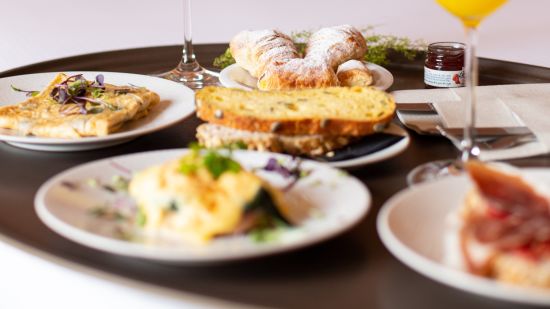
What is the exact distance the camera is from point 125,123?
204 cm

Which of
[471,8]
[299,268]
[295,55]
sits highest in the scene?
[471,8]

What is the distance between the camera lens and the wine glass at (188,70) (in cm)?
257

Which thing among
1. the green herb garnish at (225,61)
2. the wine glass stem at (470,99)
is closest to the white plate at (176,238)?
the wine glass stem at (470,99)

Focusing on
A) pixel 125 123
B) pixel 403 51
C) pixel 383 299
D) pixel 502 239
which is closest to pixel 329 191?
pixel 383 299

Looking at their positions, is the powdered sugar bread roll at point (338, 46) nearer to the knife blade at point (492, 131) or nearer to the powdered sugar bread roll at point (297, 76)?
the powdered sugar bread roll at point (297, 76)

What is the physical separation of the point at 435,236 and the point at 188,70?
1437mm

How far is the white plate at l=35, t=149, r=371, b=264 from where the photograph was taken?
1.23m

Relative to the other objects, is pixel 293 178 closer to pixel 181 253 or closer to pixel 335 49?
pixel 181 253

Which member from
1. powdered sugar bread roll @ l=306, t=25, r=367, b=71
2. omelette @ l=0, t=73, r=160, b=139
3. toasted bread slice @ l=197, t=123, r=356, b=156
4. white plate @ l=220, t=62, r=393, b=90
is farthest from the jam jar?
omelette @ l=0, t=73, r=160, b=139

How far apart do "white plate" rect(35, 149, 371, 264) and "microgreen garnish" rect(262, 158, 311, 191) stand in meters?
0.01

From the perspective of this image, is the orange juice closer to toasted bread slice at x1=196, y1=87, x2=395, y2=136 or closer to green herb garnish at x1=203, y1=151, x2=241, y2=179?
toasted bread slice at x1=196, y1=87, x2=395, y2=136

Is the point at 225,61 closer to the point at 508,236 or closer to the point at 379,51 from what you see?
the point at 379,51

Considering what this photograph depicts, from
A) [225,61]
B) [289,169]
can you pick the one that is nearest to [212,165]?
[289,169]

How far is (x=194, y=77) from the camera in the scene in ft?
8.48
